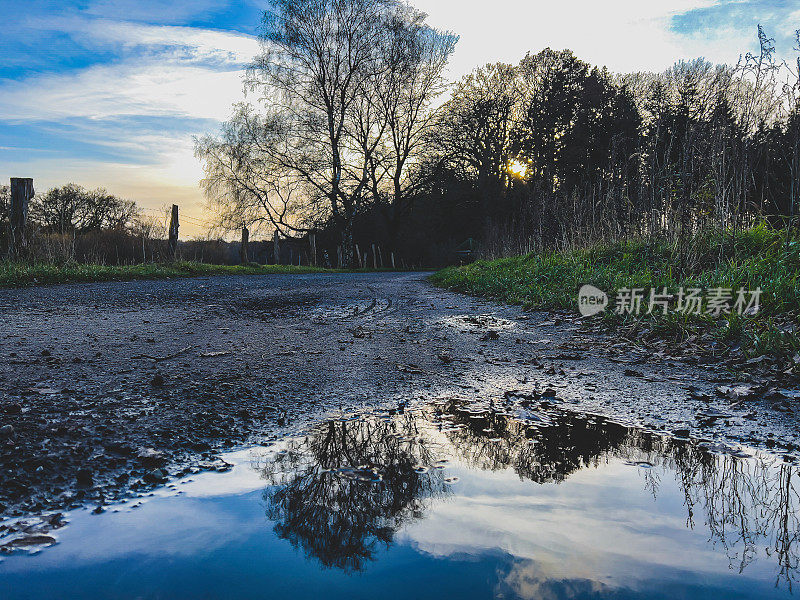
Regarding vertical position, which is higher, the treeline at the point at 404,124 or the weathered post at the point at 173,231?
the treeline at the point at 404,124

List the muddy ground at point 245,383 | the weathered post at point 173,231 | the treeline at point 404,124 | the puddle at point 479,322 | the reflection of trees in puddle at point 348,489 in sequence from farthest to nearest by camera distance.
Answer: the treeline at point 404,124 < the weathered post at point 173,231 < the puddle at point 479,322 < the muddy ground at point 245,383 < the reflection of trees in puddle at point 348,489

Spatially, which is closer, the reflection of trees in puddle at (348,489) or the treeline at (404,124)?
the reflection of trees in puddle at (348,489)

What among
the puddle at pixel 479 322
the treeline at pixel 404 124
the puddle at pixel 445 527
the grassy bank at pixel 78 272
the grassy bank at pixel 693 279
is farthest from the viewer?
the treeline at pixel 404 124

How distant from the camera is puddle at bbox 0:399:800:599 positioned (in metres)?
1.38

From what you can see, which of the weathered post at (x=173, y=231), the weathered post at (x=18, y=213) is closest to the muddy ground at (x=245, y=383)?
the weathered post at (x=18, y=213)

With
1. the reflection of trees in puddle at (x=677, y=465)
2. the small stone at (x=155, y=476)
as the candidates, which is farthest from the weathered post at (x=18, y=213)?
the reflection of trees in puddle at (x=677, y=465)

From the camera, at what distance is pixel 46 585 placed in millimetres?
1351

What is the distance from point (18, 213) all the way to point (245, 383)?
13196 mm

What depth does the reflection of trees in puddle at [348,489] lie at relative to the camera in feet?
5.26

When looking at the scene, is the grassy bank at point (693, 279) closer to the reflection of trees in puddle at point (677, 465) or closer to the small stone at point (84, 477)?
the reflection of trees in puddle at point (677, 465)

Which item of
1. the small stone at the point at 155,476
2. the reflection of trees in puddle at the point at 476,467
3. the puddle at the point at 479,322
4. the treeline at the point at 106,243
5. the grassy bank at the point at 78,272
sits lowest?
the small stone at the point at 155,476

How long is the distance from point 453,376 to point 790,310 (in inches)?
117

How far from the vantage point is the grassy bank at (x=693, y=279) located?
429cm

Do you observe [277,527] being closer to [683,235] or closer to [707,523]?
[707,523]
